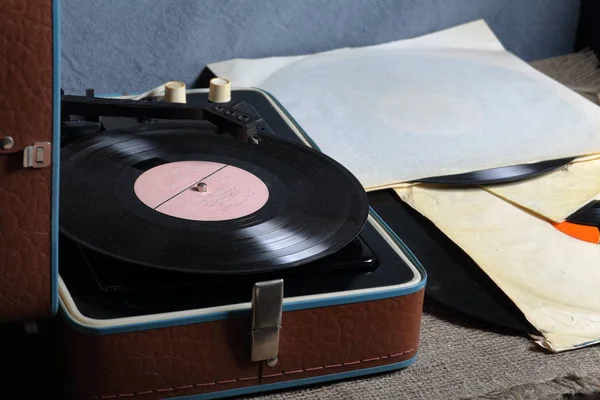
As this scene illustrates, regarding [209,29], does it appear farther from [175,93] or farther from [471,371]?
[471,371]

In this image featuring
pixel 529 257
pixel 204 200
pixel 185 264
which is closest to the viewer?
pixel 185 264

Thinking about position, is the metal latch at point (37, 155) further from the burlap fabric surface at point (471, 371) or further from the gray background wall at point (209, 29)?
the gray background wall at point (209, 29)

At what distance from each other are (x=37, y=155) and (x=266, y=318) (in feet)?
0.71

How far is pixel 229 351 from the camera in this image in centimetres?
70

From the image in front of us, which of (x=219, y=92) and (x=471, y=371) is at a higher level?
(x=219, y=92)

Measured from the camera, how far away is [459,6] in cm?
149

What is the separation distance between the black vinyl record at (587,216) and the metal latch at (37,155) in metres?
0.61

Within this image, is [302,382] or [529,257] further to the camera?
[529,257]

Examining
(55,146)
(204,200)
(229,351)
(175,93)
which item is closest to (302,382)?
(229,351)

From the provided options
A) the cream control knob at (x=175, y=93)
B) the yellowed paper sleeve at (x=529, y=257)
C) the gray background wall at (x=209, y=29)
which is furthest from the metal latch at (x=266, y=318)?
the gray background wall at (x=209, y=29)

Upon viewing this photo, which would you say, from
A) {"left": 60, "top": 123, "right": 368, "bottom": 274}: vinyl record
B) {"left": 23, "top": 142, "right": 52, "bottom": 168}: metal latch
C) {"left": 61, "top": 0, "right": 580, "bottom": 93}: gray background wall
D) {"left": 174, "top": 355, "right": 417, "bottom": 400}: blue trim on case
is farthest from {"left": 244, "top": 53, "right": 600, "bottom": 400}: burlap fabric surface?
{"left": 61, "top": 0, "right": 580, "bottom": 93}: gray background wall

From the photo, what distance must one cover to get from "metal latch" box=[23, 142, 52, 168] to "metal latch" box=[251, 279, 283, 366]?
182mm

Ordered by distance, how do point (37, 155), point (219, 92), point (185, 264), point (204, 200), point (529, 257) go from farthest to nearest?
point (219, 92) → point (529, 257) → point (204, 200) → point (185, 264) → point (37, 155)

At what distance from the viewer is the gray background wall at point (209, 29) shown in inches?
48.3
